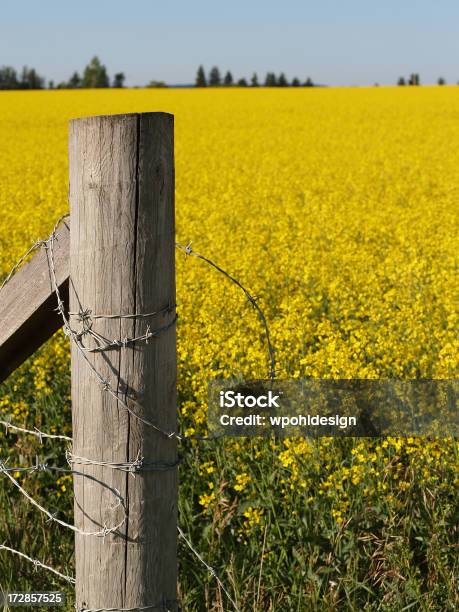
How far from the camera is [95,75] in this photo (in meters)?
86.0

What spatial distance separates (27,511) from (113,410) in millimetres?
1747

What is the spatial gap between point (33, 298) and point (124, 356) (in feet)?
1.05

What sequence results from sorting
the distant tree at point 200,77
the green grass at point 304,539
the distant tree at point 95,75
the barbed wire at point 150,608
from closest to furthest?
the barbed wire at point 150,608, the green grass at point 304,539, the distant tree at point 95,75, the distant tree at point 200,77

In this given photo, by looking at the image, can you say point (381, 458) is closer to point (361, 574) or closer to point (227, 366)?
point (361, 574)

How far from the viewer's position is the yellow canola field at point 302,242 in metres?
4.17

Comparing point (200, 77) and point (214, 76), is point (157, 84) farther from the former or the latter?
point (214, 76)

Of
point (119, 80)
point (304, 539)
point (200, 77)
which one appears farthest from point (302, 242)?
point (200, 77)

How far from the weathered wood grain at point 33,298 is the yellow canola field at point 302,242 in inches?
56.5

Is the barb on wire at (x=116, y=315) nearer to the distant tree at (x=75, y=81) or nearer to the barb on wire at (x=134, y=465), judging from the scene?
the barb on wire at (x=134, y=465)

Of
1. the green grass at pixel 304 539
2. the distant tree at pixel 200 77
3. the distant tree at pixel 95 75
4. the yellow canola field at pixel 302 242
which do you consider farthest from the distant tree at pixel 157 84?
the green grass at pixel 304 539

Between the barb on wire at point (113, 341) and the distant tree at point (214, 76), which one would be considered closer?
the barb on wire at point (113, 341)

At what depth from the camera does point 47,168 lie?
49.9 ft

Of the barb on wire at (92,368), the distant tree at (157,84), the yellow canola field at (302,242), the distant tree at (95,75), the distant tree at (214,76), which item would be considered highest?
the distant tree at (214,76)

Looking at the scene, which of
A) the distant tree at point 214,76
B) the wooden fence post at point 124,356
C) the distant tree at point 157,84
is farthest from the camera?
the distant tree at point 214,76
